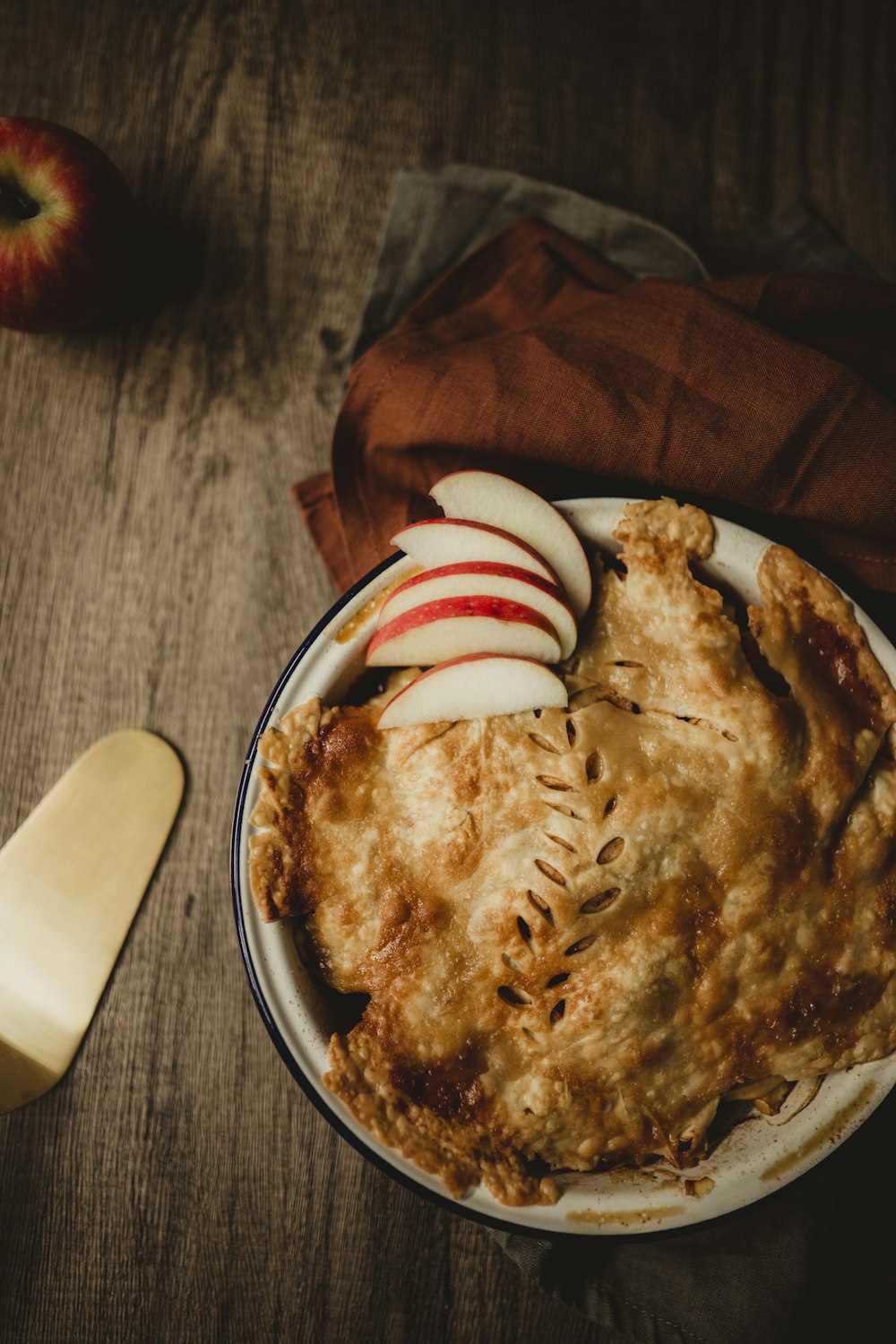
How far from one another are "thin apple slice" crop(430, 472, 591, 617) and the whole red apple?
790 mm

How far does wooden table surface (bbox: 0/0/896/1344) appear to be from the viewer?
1617mm

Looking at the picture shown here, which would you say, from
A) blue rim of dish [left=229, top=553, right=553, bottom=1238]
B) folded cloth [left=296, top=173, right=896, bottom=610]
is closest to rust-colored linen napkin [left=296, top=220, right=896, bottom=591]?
folded cloth [left=296, top=173, right=896, bottom=610]

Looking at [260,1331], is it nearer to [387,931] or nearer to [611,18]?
[387,931]

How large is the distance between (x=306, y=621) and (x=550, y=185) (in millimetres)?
966

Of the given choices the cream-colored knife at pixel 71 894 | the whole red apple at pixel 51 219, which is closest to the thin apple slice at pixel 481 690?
the cream-colored knife at pixel 71 894

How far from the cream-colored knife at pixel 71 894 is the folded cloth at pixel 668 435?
0.56 m

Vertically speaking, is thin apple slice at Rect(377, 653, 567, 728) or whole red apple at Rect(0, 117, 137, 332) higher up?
whole red apple at Rect(0, 117, 137, 332)

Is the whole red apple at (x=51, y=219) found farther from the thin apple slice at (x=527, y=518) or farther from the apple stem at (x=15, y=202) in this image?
the thin apple slice at (x=527, y=518)

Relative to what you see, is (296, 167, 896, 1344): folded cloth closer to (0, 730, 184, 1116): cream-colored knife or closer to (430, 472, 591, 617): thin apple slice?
(430, 472, 591, 617): thin apple slice

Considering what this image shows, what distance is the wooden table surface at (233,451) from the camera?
162cm

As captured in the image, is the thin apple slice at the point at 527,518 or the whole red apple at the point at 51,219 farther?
the whole red apple at the point at 51,219

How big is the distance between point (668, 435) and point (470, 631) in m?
0.48

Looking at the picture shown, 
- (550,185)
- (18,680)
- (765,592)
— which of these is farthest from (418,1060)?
(550,185)

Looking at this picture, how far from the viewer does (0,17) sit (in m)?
1.77
